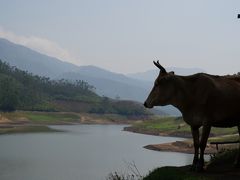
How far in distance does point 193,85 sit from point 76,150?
79898 millimetres

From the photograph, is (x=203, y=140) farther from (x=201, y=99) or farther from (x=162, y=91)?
(x=162, y=91)

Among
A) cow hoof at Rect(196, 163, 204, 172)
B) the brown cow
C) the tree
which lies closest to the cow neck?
the brown cow

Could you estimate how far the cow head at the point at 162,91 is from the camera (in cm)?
1025

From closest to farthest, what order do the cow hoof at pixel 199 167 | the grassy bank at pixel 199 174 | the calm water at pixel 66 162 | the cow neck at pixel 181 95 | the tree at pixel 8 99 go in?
the grassy bank at pixel 199 174
the cow hoof at pixel 199 167
the cow neck at pixel 181 95
the calm water at pixel 66 162
the tree at pixel 8 99

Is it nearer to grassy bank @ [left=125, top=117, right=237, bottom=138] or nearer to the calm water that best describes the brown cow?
the calm water

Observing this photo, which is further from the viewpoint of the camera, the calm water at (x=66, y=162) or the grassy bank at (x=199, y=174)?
the calm water at (x=66, y=162)

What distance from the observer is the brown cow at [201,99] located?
985 cm

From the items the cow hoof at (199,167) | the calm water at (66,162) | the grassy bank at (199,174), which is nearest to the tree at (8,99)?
the calm water at (66,162)

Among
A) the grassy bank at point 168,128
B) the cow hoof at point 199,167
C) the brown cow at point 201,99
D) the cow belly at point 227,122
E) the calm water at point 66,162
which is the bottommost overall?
the calm water at point 66,162

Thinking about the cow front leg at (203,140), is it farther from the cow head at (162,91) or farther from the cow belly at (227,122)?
the cow head at (162,91)

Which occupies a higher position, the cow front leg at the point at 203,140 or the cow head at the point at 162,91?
the cow head at the point at 162,91

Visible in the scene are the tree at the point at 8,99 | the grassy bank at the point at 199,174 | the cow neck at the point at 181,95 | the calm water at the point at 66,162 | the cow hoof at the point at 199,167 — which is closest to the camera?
the grassy bank at the point at 199,174

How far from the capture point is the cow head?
10.2 meters

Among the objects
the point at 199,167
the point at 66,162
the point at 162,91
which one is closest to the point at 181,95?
the point at 162,91
